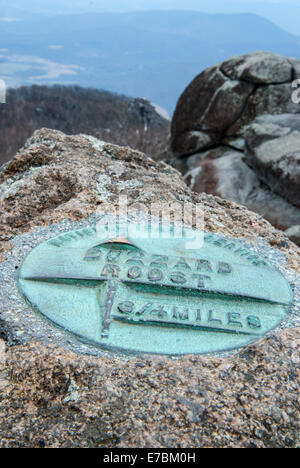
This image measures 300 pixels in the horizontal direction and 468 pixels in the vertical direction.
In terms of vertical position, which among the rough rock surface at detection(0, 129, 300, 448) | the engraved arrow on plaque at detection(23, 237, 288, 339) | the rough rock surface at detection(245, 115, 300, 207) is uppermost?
the engraved arrow on plaque at detection(23, 237, 288, 339)

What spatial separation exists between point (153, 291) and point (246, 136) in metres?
4.51

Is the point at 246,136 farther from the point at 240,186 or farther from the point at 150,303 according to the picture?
the point at 150,303

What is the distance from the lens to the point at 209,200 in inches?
117

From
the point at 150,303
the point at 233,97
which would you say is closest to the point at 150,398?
the point at 150,303

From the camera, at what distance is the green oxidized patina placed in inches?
71.5

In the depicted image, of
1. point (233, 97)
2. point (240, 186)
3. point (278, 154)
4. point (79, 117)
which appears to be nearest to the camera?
point (278, 154)

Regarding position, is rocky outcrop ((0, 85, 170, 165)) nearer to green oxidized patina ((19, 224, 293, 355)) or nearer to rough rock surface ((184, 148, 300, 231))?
rough rock surface ((184, 148, 300, 231))

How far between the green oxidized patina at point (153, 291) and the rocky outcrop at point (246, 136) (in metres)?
3.11

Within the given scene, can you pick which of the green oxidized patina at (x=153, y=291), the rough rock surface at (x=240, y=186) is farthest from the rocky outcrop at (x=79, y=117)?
the green oxidized patina at (x=153, y=291)

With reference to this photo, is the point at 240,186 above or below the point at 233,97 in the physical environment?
below

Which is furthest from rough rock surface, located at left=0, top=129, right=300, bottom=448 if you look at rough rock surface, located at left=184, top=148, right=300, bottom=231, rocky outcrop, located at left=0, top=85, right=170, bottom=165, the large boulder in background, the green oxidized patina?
rocky outcrop, located at left=0, top=85, right=170, bottom=165

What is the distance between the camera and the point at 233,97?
7.04 metres

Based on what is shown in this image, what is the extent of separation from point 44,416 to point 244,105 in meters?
6.26
